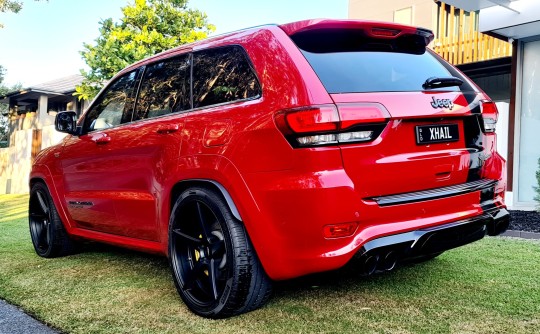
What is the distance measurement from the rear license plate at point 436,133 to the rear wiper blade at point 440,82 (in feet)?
0.87

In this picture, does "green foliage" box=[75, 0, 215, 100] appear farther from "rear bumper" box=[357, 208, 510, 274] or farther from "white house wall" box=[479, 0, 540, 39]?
"rear bumper" box=[357, 208, 510, 274]

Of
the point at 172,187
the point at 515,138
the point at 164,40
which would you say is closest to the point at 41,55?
the point at 164,40

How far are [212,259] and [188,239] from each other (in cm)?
24

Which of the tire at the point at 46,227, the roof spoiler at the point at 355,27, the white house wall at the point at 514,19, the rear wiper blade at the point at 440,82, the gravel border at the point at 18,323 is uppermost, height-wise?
the white house wall at the point at 514,19

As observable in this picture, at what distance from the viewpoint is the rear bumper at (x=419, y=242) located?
2.66 meters

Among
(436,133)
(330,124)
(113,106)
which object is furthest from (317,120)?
(113,106)

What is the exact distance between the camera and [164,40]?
15297 millimetres

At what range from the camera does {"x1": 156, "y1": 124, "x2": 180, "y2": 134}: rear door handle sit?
11.3 feet

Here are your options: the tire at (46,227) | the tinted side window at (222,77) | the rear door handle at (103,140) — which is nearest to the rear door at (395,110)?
the tinted side window at (222,77)

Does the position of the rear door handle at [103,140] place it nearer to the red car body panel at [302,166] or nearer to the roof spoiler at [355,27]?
the red car body panel at [302,166]

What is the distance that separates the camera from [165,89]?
3.86 m

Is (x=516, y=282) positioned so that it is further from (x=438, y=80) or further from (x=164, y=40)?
(x=164, y=40)

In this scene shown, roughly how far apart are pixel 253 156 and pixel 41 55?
2980 centimetres

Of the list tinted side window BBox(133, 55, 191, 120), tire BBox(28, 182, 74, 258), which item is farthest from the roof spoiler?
tire BBox(28, 182, 74, 258)
